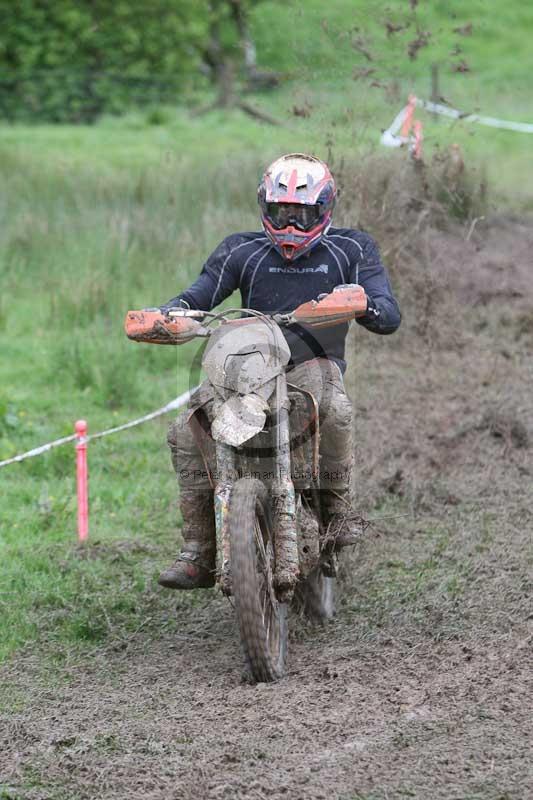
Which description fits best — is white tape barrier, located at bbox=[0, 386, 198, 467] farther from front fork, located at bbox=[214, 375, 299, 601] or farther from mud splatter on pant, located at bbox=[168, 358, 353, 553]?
front fork, located at bbox=[214, 375, 299, 601]

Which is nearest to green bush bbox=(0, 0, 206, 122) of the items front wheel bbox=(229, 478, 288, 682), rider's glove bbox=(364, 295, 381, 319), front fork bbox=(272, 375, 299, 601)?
rider's glove bbox=(364, 295, 381, 319)

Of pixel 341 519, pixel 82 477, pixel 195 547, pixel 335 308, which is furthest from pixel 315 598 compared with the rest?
pixel 82 477

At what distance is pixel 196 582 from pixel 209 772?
1.46 m

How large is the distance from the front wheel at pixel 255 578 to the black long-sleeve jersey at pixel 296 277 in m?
0.98

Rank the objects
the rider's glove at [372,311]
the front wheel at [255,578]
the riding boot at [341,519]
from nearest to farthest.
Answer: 1. the front wheel at [255,578]
2. the rider's glove at [372,311]
3. the riding boot at [341,519]

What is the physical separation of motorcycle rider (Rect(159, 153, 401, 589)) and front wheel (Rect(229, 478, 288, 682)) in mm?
525

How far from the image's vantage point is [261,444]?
17.7 ft

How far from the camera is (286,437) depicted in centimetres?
536

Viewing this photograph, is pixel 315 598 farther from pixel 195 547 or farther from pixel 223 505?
pixel 223 505

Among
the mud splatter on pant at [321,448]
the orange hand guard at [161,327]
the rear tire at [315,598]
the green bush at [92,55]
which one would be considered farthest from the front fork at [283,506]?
the green bush at [92,55]

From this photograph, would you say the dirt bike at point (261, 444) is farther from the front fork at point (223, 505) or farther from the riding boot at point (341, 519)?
the riding boot at point (341, 519)

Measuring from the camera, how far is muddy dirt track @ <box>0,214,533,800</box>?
14.3 ft

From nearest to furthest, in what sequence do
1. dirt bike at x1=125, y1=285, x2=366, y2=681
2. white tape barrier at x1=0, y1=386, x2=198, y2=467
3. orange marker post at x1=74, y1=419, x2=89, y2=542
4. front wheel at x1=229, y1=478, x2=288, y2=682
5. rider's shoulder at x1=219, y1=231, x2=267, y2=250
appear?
front wheel at x1=229, y1=478, x2=288, y2=682 < dirt bike at x1=125, y1=285, x2=366, y2=681 < rider's shoulder at x1=219, y1=231, x2=267, y2=250 < white tape barrier at x1=0, y1=386, x2=198, y2=467 < orange marker post at x1=74, y1=419, x2=89, y2=542

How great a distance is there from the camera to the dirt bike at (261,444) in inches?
202
